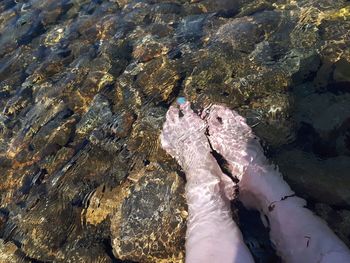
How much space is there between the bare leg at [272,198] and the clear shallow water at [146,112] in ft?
0.64

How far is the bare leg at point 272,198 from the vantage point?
10.2 feet

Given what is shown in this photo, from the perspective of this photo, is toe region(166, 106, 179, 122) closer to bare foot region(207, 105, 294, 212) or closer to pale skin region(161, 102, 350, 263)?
→ pale skin region(161, 102, 350, 263)

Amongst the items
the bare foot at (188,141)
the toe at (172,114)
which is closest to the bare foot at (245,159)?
the bare foot at (188,141)

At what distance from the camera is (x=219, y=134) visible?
4.66 m

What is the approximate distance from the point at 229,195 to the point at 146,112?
1.68 m

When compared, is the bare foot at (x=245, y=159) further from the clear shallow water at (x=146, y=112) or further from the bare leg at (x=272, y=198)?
the clear shallow water at (x=146, y=112)

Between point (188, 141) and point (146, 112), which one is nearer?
point (188, 141)

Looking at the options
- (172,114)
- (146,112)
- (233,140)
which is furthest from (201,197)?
(146,112)

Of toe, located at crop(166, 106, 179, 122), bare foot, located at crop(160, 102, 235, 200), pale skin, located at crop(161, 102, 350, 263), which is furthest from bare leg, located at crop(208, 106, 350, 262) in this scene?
toe, located at crop(166, 106, 179, 122)

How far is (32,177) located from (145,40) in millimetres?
2645

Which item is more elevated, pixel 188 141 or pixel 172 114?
pixel 172 114

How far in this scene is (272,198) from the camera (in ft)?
12.0

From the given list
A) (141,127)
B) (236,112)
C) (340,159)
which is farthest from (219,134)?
(340,159)

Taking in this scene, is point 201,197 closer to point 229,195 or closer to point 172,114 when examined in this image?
point 229,195
